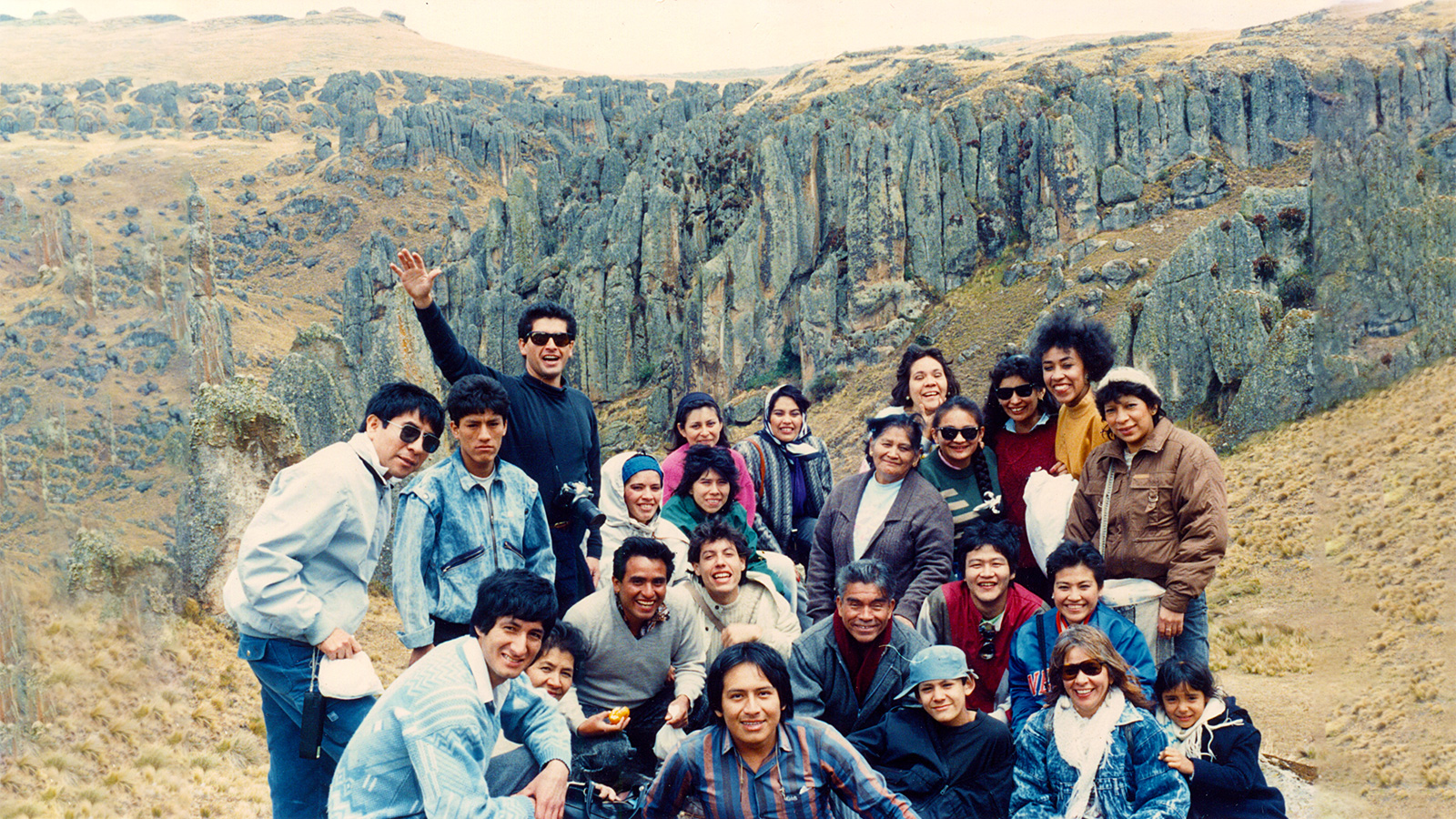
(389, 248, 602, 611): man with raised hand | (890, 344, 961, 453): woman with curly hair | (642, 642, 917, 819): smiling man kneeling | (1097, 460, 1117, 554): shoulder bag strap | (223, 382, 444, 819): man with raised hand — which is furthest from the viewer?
(890, 344, 961, 453): woman with curly hair

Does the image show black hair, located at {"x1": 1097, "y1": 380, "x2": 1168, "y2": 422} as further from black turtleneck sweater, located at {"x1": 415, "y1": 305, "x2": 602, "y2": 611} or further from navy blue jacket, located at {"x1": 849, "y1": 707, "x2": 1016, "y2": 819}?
black turtleneck sweater, located at {"x1": 415, "y1": 305, "x2": 602, "y2": 611}

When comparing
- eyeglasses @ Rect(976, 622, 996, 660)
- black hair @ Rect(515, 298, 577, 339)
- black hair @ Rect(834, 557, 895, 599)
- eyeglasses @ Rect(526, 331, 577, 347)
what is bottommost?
eyeglasses @ Rect(976, 622, 996, 660)

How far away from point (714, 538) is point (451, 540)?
4.83 feet

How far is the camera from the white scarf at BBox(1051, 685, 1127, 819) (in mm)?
4328

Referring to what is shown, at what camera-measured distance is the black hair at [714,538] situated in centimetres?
521

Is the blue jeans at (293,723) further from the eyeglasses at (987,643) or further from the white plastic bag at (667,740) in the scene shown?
the eyeglasses at (987,643)

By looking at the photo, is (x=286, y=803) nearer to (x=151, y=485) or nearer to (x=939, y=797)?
(x=939, y=797)

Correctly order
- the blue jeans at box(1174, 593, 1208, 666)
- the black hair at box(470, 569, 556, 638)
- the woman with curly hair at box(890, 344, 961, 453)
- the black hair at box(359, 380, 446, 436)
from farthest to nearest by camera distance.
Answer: the woman with curly hair at box(890, 344, 961, 453) < the blue jeans at box(1174, 593, 1208, 666) < the black hair at box(359, 380, 446, 436) < the black hair at box(470, 569, 556, 638)

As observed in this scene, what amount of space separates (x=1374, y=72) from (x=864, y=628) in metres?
61.4

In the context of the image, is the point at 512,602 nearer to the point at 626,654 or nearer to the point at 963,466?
the point at 626,654

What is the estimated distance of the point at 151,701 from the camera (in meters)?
10.2

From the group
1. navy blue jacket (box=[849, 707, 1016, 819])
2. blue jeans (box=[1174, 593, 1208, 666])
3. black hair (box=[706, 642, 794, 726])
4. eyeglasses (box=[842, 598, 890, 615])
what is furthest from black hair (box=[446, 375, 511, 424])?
blue jeans (box=[1174, 593, 1208, 666])

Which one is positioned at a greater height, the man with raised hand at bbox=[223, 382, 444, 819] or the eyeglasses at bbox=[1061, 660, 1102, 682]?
the man with raised hand at bbox=[223, 382, 444, 819]

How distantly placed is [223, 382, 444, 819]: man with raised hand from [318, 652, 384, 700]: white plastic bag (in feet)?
0.19
